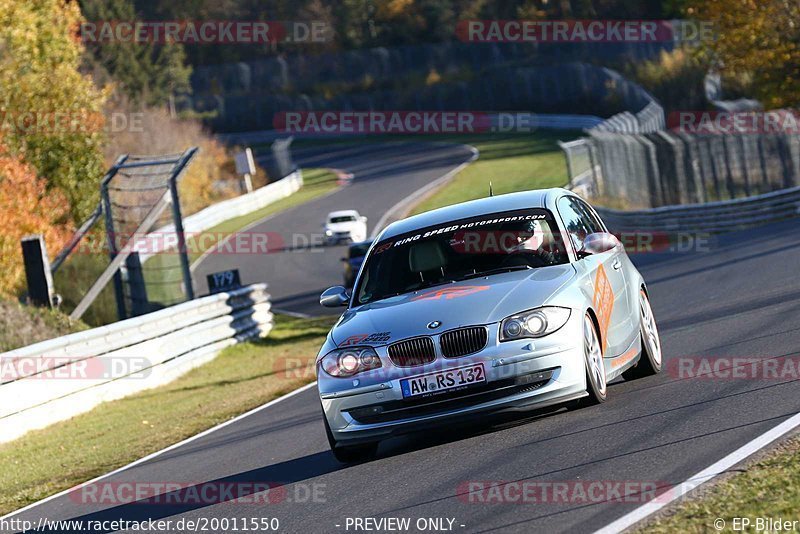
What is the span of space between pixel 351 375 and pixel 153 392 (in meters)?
9.84

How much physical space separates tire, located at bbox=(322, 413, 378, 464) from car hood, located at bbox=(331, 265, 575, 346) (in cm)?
68

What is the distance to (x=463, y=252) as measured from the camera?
9.52 m

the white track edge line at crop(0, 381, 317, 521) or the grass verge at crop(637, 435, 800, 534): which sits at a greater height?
the grass verge at crop(637, 435, 800, 534)

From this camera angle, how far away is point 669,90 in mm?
62344

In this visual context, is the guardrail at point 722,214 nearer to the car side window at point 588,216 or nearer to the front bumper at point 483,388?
the car side window at point 588,216

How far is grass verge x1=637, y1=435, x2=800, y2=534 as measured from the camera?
5809 millimetres

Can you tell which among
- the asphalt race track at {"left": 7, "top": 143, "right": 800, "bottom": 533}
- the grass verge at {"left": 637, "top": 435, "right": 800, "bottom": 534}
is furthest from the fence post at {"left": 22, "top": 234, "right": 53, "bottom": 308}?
the grass verge at {"left": 637, "top": 435, "right": 800, "bottom": 534}

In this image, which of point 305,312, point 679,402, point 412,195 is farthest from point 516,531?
point 412,195

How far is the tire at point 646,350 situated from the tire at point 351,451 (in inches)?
101

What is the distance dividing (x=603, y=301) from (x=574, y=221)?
942 mm

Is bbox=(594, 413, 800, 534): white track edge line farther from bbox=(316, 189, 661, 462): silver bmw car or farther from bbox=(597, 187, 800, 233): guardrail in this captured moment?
bbox=(597, 187, 800, 233): guardrail

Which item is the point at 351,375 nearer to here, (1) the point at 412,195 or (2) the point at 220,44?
(1) the point at 412,195

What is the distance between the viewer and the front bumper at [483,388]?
8297mm

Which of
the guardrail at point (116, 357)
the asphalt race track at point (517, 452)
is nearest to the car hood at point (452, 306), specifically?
the asphalt race track at point (517, 452)
